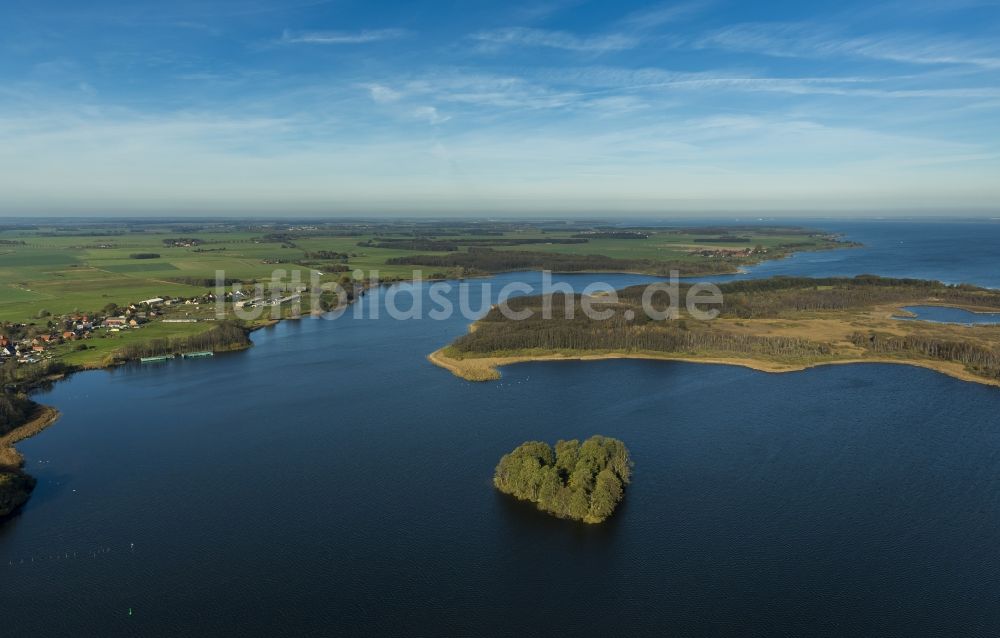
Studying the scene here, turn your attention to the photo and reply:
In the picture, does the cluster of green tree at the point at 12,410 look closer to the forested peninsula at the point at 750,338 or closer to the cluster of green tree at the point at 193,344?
the cluster of green tree at the point at 193,344

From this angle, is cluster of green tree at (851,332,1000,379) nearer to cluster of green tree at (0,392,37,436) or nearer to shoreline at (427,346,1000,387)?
shoreline at (427,346,1000,387)

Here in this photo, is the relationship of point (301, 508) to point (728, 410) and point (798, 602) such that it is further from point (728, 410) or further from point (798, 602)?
point (728, 410)

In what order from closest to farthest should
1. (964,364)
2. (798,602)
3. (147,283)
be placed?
(798,602), (964,364), (147,283)

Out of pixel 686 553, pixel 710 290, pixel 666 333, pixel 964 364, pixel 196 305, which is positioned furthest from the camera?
pixel 710 290

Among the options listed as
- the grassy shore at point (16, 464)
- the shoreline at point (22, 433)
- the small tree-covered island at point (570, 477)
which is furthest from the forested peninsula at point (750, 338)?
the grassy shore at point (16, 464)

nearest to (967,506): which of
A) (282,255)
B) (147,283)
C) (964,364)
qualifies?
(964,364)

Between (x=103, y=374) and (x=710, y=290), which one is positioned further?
(x=710, y=290)
